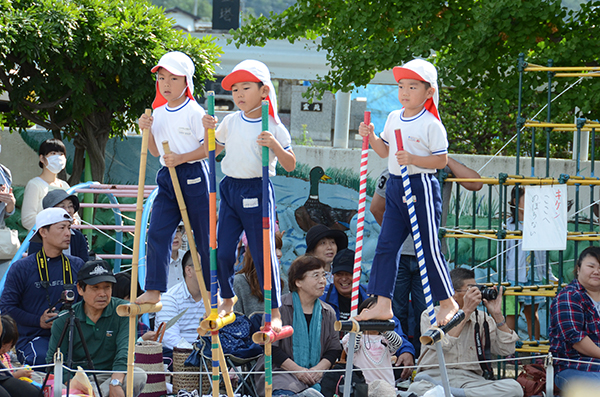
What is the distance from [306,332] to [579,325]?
1880 mm

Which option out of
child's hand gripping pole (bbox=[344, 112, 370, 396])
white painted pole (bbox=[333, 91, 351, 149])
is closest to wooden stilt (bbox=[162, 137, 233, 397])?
child's hand gripping pole (bbox=[344, 112, 370, 396])

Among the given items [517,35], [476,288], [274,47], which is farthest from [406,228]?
[274,47]

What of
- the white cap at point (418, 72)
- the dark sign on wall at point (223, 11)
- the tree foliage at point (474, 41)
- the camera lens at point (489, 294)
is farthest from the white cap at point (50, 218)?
the dark sign on wall at point (223, 11)

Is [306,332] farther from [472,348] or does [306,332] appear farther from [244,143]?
[244,143]

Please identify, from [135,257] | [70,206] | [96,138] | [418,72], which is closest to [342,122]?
[96,138]

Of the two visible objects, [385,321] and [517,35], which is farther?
[517,35]

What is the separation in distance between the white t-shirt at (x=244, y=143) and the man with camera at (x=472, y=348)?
71.5 inches

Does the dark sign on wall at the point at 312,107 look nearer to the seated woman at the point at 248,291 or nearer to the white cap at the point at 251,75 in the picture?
the seated woman at the point at 248,291

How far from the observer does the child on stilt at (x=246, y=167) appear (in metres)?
3.88

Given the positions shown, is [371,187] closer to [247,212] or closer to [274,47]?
[274,47]

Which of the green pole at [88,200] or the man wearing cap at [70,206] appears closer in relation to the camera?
the man wearing cap at [70,206]

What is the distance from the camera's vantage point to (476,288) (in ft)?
16.4

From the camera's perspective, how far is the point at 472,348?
5.13 metres

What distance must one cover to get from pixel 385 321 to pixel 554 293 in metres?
2.16
